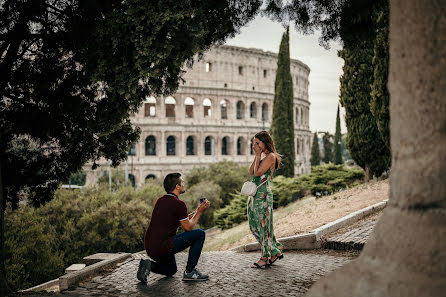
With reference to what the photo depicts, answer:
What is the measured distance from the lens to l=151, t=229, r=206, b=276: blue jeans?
5055 millimetres

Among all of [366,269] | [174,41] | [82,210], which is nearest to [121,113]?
[174,41]

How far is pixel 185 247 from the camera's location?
508 cm

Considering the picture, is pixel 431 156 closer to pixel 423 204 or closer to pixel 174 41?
pixel 423 204

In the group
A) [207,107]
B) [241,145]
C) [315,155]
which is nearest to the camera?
[241,145]

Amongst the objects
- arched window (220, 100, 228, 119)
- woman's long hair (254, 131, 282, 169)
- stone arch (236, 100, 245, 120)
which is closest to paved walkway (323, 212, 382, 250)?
woman's long hair (254, 131, 282, 169)

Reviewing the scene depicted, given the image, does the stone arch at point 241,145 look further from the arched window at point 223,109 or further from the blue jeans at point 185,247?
the blue jeans at point 185,247

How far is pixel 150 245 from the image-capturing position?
16.4ft

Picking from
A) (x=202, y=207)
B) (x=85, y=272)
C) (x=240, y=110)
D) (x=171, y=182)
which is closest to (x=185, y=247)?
(x=202, y=207)

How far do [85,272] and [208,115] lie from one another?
4232 cm

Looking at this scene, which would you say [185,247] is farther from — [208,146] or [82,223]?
[208,146]

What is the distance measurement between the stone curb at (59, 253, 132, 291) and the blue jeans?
1.13m

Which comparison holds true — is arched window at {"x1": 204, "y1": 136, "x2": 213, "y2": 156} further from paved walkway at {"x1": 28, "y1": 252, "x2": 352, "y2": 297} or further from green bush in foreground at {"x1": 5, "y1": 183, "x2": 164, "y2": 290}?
paved walkway at {"x1": 28, "y1": 252, "x2": 352, "y2": 297}

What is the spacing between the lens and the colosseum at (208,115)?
4147cm

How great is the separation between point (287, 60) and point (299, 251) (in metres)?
26.2
